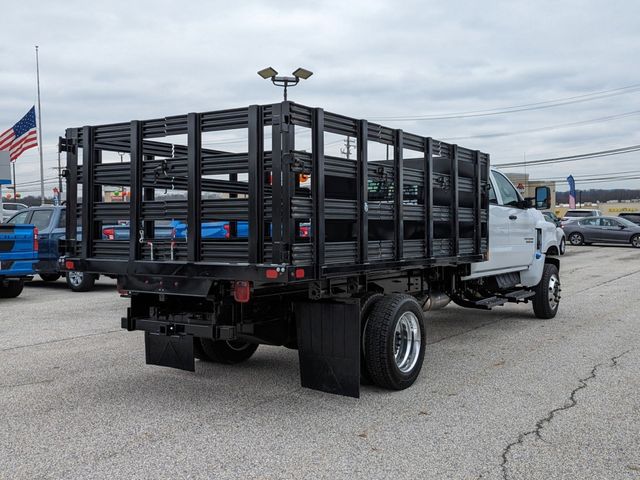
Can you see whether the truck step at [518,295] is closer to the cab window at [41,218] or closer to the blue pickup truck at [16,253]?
the blue pickup truck at [16,253]

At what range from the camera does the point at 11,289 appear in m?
12.9

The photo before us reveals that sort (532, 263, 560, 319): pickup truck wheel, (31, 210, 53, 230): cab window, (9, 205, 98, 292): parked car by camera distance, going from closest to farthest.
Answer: (532, 263, 560, 319): pickup truck wheel
(9, 205, 98, 292): parked car
(31, 210, 53, 230): cab window

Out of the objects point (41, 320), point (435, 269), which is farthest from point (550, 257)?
point (41, 320)

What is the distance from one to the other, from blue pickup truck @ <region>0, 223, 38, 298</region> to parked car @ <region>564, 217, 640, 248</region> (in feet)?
88.3

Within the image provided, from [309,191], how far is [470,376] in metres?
2.65

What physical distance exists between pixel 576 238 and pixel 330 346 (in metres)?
30.3

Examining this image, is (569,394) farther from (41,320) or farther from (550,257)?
(41,320)

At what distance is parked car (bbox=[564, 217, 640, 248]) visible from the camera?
100 feet

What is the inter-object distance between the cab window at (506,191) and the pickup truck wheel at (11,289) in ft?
30.6

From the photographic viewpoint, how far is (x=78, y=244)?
5.87 m

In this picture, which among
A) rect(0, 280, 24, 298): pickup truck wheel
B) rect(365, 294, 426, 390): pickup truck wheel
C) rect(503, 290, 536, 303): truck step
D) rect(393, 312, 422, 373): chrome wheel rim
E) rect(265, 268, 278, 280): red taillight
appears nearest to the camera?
rect(265, 268, 278, 280): red taillight

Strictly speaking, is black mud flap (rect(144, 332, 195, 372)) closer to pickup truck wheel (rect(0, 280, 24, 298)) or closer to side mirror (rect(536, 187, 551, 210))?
side mirror (rect(536, 187, 551, 210))

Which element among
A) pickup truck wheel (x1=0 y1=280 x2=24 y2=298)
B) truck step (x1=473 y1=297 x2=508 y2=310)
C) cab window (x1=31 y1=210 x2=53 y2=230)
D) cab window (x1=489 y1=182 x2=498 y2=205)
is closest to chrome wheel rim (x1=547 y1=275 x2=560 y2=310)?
truck step (x1=473 y1=297 x2=508 y2=310)

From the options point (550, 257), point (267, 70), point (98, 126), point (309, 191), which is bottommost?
point (550, 257)
